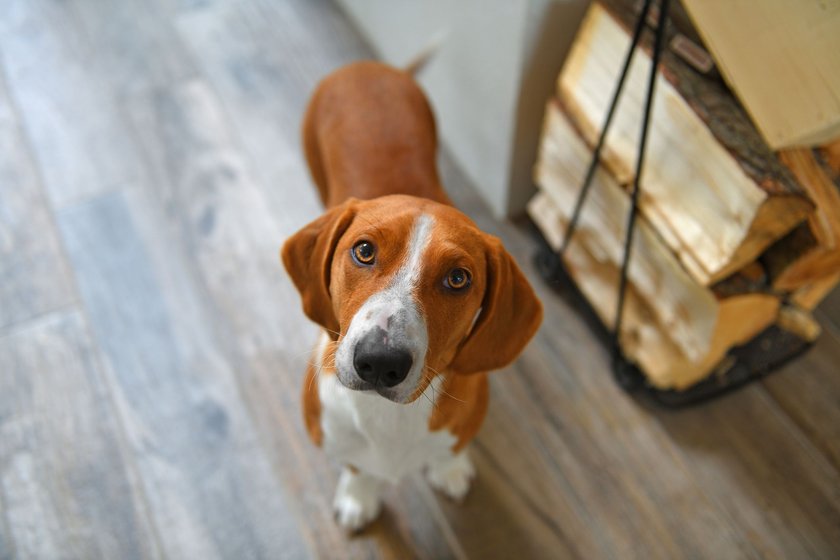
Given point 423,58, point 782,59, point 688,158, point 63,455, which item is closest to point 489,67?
point 423,58

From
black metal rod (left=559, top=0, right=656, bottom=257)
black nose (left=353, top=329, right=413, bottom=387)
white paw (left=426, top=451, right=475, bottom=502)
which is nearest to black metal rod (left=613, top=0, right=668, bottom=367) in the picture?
black metal rod (left=559, top=0, right=656, bottom=257)

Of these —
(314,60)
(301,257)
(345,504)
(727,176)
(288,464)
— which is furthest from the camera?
(314,60)

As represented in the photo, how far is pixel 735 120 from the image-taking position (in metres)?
1.20

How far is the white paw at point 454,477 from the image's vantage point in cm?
144

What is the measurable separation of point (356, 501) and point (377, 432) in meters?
0.41

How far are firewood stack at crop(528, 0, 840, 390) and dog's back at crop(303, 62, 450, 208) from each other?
39 centimetres

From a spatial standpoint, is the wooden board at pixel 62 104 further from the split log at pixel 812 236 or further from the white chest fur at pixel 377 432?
the split log at pixel 812 236

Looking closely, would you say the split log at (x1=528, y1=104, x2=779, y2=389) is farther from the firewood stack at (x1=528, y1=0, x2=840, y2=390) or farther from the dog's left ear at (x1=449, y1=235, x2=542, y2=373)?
the dog's left ear at (x1=449, y1=235, x2=542, y2=373)

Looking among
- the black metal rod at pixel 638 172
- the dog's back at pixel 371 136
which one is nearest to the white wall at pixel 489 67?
the dog's back at pixel 371 136

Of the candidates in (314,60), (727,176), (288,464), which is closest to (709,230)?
(727,176)

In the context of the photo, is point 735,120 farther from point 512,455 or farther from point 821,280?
point 512,455

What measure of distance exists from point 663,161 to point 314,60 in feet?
4.46

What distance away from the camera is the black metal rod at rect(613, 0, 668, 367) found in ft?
3.37

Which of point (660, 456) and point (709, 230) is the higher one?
point (709, 230)
